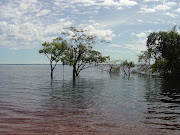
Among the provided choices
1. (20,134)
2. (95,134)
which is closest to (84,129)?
(95,134)

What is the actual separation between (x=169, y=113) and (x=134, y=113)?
2.82 meters

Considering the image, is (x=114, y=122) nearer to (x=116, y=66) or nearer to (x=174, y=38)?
(x=174, y=38)

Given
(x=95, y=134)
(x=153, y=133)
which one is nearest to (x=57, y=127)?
(x=95, y=134)

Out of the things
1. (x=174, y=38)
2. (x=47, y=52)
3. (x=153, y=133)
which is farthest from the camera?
(x=47, y=52)

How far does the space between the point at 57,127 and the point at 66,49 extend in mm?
47539

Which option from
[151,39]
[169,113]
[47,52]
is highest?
[151,39]

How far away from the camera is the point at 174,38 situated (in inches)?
1805

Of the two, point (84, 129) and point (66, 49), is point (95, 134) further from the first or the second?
point (66, 49)

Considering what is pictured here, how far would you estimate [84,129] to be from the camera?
9617 millimetres

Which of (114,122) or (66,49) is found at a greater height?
(66,49)

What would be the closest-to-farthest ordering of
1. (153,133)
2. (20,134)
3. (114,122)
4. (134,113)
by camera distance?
(20,134)
(153,133)
(114,122)
(134,113)

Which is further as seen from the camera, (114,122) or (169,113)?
(169,113)

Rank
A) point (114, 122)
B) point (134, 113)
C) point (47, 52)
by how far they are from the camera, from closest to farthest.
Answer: point (114, 122), point (134, 113), point (47, 52)

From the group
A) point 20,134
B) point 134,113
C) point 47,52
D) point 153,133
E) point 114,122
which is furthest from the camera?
point 47,52
